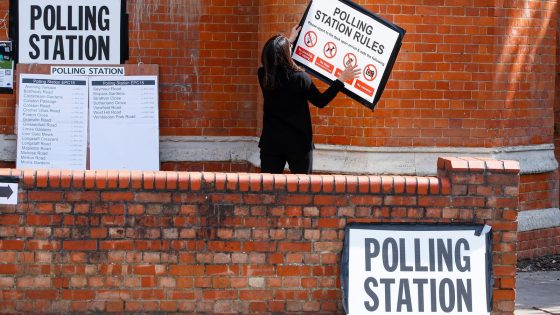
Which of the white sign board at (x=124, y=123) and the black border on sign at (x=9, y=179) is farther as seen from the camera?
the white sign board at (x=124, y=123)

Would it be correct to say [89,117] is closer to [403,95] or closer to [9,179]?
[403,95]

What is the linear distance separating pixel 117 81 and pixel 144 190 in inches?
142

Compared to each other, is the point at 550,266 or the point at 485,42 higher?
the point at 485,42

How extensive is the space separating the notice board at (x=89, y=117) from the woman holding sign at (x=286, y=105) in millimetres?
2346

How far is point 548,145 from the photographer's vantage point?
34.1 ft

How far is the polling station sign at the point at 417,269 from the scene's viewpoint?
7.06 meters

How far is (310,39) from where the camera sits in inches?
325

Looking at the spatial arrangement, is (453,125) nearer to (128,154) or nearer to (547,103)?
(547,103)

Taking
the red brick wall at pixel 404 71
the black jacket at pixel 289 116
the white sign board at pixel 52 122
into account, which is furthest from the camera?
the white sign board at pixel 52 122

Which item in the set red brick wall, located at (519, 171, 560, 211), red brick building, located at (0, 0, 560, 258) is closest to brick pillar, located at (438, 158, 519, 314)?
red brick building, located at (0, 0, 560, 258)

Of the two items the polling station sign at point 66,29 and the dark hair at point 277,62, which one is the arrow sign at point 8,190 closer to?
the dark hair at point 277,62

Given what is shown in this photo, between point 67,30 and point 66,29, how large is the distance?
0.01 m

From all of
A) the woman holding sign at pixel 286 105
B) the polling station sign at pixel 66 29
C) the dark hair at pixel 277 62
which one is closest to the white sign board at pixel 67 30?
the polling station sign at pixel 66 29

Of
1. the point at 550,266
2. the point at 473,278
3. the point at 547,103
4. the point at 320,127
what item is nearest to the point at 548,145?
the point at 547,103
